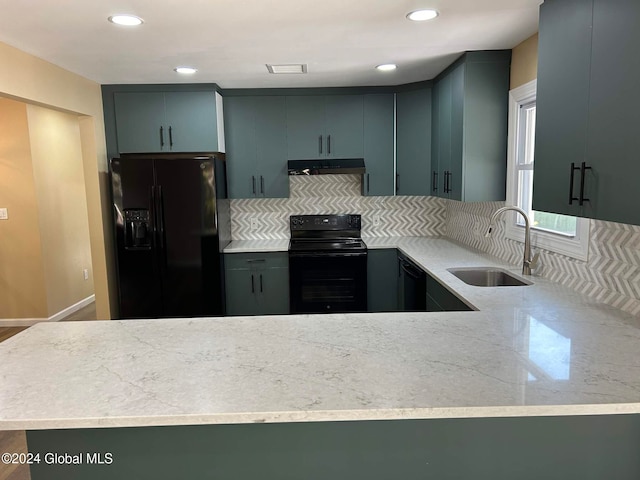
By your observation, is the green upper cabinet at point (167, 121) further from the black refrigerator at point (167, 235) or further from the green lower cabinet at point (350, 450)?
the green lower cabinet at point (350, 450)

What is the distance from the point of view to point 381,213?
14.7ft

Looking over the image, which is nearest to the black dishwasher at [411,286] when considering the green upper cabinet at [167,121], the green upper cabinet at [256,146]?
the green upper cabinet at [256,146]

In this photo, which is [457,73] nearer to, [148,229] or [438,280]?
[438,280]

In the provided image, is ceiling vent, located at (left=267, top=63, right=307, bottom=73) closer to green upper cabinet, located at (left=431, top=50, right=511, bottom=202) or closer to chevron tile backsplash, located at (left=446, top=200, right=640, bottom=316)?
green upper cabinet, located at (left=431, top=50, right=511, bottom=202)

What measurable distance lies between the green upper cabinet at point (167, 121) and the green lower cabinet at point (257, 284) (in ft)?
3.49

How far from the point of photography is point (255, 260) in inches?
155

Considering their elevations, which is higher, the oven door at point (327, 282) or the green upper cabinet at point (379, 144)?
the green upper cabinet at point (379, 144)

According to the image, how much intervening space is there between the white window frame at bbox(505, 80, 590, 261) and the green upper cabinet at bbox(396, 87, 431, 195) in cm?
103

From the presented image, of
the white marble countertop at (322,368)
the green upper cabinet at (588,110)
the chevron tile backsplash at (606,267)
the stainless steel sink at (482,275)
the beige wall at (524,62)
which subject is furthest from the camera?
the stainless steel sink at (482,275)

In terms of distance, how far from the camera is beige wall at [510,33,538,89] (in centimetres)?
263

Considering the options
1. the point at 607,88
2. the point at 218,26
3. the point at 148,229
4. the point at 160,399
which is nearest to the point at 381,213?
the point at 148,229

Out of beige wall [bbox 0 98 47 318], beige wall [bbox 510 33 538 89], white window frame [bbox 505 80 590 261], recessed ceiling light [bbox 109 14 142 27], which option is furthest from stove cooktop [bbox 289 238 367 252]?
beige wall [bbox 0 98 47 318]

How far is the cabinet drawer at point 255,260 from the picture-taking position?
3.90 metres

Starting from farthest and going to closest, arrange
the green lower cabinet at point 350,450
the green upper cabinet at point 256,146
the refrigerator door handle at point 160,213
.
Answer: the green upper cabinet at point 256,146, the refrigerator door handle at point 160,213, the green lower cabinet at point 350,450
